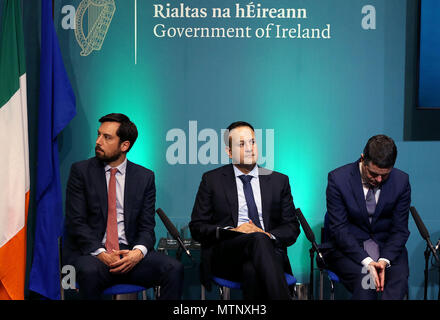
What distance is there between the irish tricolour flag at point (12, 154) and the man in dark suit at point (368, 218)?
7.32ft

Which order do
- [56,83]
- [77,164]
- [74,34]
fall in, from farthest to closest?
1. [74,34]
2. [56,83]
3. [77,164]

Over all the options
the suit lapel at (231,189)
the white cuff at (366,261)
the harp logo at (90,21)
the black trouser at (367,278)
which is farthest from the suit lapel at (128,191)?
the white cuff at (366,261)

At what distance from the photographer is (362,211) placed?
3684 millimetres

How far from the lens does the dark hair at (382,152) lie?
345 cm

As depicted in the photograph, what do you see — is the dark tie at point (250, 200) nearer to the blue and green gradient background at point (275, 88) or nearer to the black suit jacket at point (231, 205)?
the black suit jacket at point (231, 205)

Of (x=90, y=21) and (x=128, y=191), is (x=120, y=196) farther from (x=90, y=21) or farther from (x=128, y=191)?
(x=90, y=21)

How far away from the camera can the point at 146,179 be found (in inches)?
150

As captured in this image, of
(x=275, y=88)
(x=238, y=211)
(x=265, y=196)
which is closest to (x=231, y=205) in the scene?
(x=238, y=211)

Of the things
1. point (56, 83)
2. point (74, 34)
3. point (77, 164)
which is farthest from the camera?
point (74, 34)

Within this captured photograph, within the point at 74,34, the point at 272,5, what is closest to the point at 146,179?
the point at 74,34

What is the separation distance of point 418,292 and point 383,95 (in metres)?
1.69

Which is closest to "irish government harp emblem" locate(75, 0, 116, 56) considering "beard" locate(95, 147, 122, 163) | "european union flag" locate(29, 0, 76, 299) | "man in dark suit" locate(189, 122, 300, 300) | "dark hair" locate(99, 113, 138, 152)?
"european union flag" locate(29, 0, 76, 299)

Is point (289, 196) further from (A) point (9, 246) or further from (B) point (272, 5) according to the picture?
(A) point (9, 246)

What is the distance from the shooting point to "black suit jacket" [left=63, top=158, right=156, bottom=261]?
3621 millimetres
